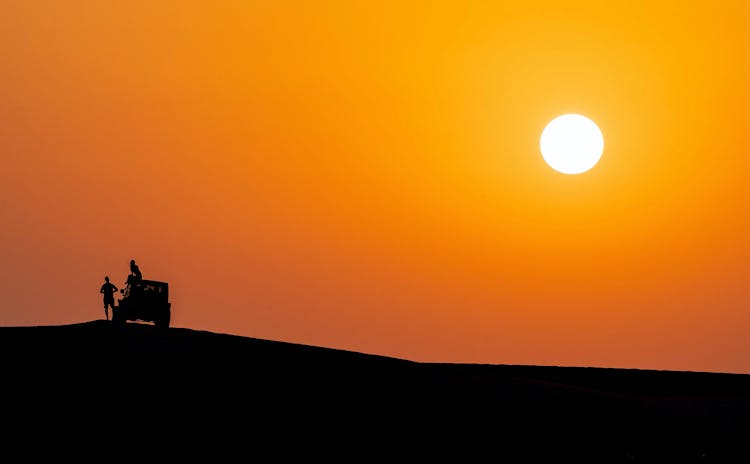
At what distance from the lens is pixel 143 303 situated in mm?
40250

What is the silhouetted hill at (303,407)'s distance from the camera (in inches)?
1086

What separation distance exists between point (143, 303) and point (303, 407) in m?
10.8

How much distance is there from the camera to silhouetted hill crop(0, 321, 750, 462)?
27.6 m

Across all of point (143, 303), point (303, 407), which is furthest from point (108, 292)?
point (303, 407)

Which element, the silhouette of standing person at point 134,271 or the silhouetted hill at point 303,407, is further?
the silhouette of standing person at point 134,271

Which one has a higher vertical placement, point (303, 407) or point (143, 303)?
point (143, 303)

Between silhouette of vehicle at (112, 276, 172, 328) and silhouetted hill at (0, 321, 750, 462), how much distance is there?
1.07 meters

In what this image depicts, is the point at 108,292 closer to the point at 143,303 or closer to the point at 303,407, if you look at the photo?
the point at 143,303

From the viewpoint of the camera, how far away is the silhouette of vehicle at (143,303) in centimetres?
4016

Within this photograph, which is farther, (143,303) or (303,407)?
(143,303)

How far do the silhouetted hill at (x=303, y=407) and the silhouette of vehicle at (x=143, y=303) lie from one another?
107 cm

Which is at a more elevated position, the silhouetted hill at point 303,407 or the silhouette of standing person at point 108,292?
the silhouette of standing person at point 108,292

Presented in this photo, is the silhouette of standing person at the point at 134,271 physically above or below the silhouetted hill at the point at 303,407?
above

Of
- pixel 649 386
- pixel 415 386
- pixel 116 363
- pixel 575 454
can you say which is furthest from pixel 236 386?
pixel 649 386
